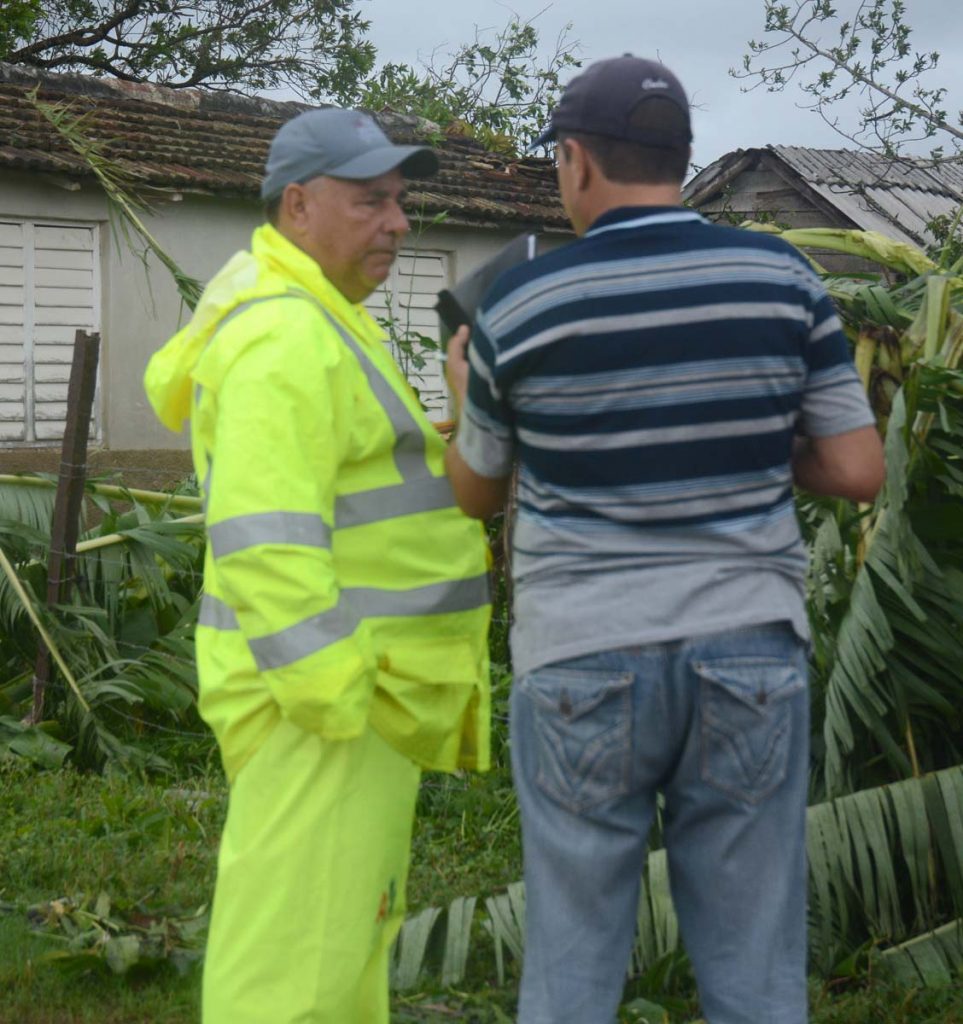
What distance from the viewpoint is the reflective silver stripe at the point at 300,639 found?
273cm

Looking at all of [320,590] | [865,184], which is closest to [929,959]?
[320,590]

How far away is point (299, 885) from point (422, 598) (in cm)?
56

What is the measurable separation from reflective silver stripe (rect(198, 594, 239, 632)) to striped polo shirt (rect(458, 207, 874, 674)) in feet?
1.99

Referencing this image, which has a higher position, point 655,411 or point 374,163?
point 374,163

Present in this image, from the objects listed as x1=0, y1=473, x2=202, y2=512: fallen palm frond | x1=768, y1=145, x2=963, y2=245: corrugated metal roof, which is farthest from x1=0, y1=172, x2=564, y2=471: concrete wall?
x1=0, y1=473, x2=202, y2=512: fallen palm frond

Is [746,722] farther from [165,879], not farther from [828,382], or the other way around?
[165,879]

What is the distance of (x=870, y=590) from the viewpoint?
4.29m

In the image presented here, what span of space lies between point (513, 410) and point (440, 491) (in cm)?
43

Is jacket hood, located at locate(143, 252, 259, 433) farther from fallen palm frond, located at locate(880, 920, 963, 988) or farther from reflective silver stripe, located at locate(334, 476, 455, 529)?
fallen palm frond, located at locate(880, 920, 963, 988)

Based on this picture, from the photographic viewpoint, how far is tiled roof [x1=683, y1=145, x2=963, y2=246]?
590 inches

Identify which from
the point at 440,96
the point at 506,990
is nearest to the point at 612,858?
the point at 506,990

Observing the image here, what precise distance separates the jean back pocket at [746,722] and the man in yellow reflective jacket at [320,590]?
610 millimetres

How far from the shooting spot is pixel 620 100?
258cm

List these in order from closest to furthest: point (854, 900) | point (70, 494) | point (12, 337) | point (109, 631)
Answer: point (854, 900), point (70, 494), point (109, 631), point (12, 337)
